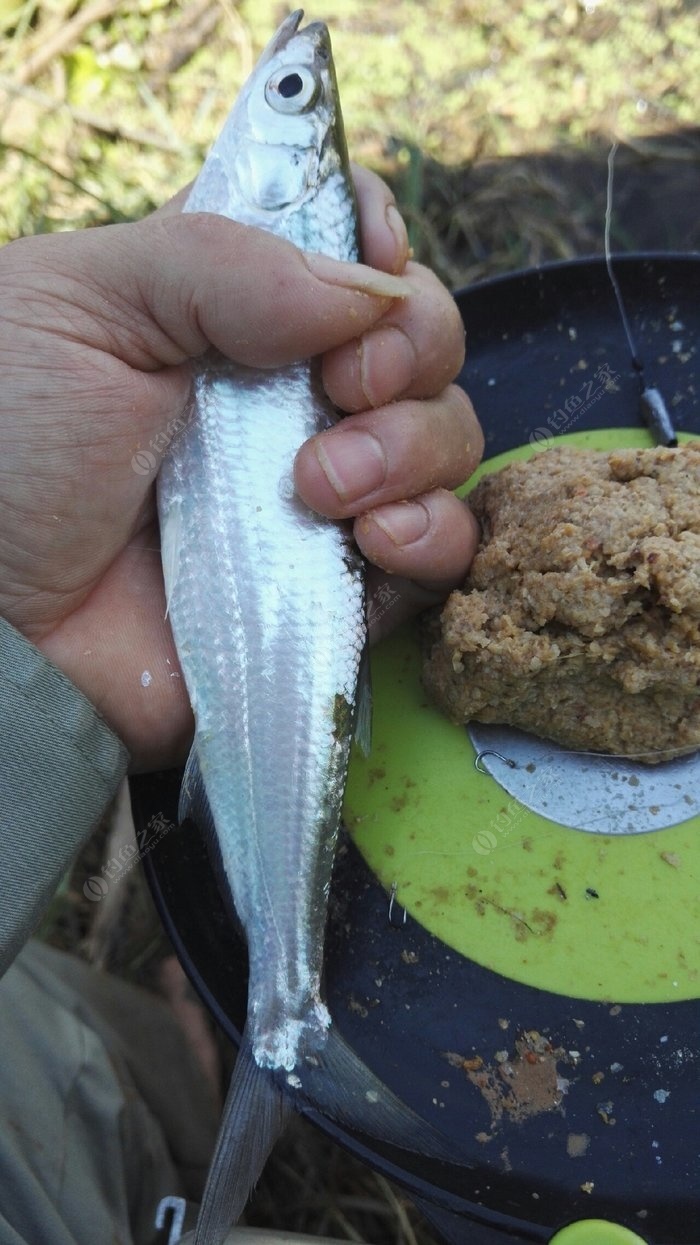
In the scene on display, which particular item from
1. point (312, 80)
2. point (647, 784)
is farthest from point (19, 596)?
point (647, 784)

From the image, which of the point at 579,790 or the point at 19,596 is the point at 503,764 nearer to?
the point at 579,790

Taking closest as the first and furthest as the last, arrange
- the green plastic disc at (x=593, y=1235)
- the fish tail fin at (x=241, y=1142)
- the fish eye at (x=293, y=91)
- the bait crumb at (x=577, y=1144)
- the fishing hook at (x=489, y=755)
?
1. the green plastic disc at (x=593, y=1235)
2. the fish tail fin at (x=241, y=1142)
3. the bait crumb at (x=577, y=1144)
4. the fish eye at (x=293, y=91)
5. the fishing hook at (x=489, y=755)

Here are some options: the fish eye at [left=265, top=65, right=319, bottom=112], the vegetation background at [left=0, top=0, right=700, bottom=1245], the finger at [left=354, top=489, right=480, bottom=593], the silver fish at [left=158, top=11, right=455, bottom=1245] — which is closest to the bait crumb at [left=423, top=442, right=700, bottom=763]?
the finger at [left=354, top=489, right=480, bottom=593]

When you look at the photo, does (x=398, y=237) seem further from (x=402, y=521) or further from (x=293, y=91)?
(x=402, y=521)

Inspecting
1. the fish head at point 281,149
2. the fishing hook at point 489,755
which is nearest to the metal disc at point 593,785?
the fishing hook at point 489,755

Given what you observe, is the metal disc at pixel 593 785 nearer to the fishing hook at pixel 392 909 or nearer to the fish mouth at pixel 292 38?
the fishing hook at pixel 392 909

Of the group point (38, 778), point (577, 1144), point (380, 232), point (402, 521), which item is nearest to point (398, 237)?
point (380, 232)
